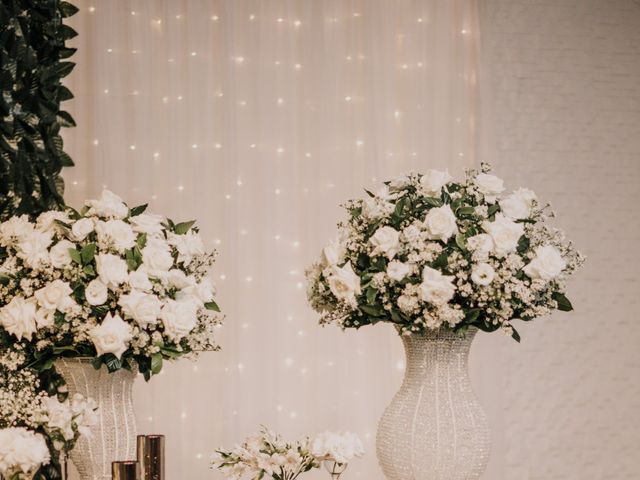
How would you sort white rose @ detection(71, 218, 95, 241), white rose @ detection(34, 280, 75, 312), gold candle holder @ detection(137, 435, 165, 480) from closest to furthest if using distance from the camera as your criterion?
gold candle holder @ detection(137, 435, 165, 480) < white rose @ detection(34, 280, 75, 312) < white rose @ detection(71, 218, 95, 241)

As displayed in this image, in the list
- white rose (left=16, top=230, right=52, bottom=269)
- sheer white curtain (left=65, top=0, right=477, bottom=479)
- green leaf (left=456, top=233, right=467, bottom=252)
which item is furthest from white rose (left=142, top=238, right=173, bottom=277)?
sheer white curtain (left=65, top=0, right=477, bottom=479)

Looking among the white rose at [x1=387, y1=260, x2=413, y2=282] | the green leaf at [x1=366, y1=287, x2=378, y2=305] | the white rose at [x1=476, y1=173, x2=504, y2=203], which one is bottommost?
the green leaf at [x1=366, y1=287, x2=378, y2=305]

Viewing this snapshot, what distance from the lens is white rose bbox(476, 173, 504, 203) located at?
2277 mm

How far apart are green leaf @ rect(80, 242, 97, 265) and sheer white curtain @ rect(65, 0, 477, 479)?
1.17m

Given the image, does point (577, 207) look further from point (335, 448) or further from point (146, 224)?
point (146, 224)

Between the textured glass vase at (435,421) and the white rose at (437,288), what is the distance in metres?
0.22

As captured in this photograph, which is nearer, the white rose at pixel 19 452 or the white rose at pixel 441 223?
the white rose at pixel 19 452

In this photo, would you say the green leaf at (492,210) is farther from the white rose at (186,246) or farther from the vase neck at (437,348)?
the white rose at (186,246)

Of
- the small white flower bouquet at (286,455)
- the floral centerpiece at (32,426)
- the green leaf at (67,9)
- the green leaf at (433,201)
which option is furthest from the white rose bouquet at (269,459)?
the green leaf at (67,9)

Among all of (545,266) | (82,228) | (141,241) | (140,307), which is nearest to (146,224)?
(141,241)

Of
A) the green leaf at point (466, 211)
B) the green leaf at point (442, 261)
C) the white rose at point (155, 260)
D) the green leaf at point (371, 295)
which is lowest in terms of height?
the green leaf at point (371, 295)

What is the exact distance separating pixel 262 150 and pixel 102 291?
4.81ft

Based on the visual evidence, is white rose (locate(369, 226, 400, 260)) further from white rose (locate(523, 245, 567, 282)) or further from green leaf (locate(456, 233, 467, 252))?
white rose (locate(523, 245, 567, 282))

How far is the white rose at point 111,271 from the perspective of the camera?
2.13 meters
